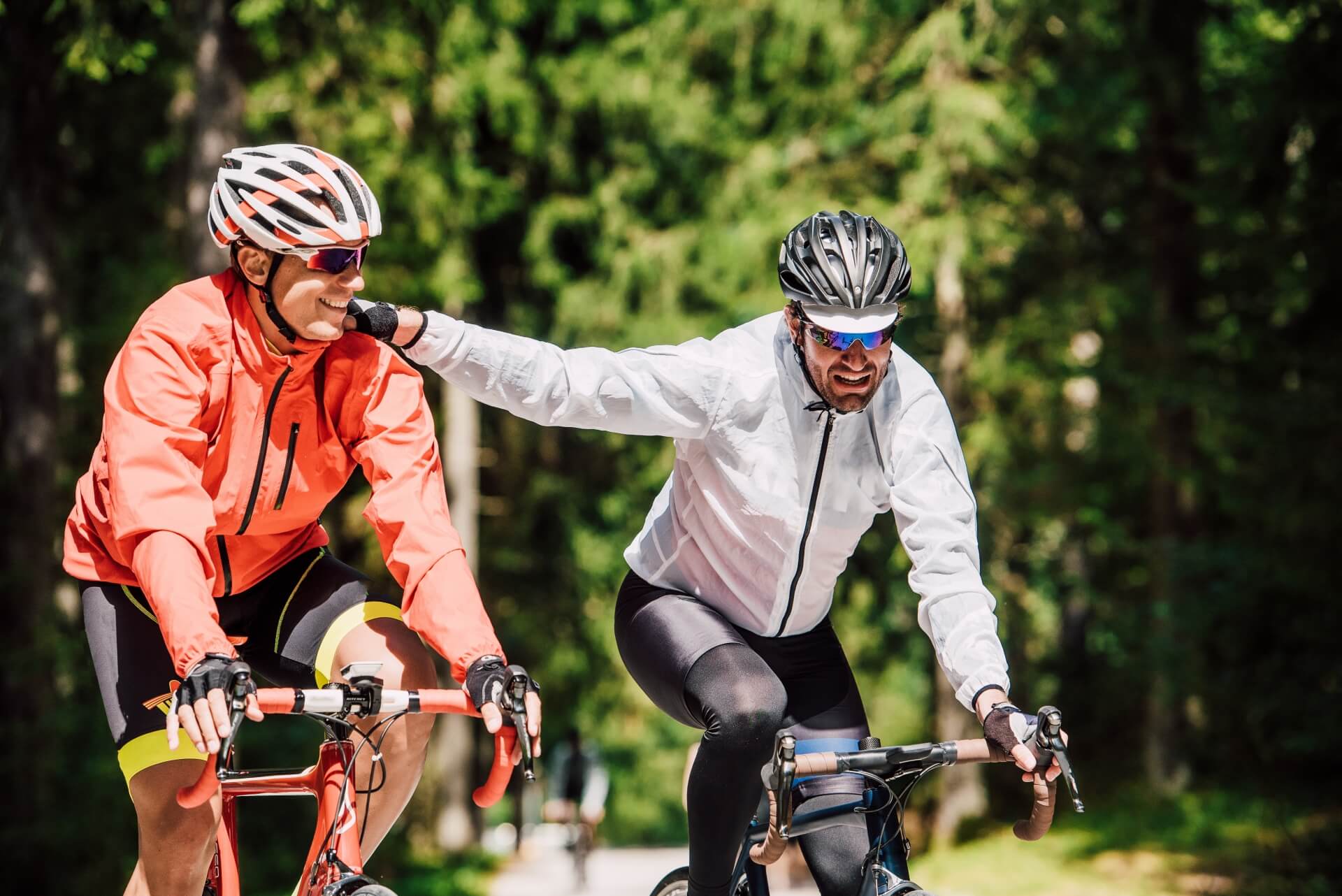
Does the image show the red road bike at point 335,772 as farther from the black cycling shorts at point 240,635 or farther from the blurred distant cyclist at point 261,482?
the black cycling shorts at point 240,635

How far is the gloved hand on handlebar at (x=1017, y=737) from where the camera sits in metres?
3.49

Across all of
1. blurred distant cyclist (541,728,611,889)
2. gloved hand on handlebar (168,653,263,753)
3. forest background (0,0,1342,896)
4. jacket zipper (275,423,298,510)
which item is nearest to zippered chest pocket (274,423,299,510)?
jacket zipper (275,423,298,510)

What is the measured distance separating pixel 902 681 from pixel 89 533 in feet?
89.7

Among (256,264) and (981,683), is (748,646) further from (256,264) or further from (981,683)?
(256,264)

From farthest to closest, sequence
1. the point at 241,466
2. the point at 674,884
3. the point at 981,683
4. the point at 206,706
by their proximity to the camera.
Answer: the point at 674,884 → the point at 241,466 → the point at 981,683 → the point at 206,706

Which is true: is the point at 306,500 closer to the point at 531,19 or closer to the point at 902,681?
the point at 531,19

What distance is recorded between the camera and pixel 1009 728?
352 centimetres

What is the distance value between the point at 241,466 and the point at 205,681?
81 centimetres

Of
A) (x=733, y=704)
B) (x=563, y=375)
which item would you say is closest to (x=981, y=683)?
(x=733, y=704)

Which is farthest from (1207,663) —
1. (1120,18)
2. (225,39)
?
(225,39)

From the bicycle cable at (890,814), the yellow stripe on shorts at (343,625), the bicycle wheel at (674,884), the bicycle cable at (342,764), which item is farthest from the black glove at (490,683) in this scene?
the bicycle wheel at (674,884)

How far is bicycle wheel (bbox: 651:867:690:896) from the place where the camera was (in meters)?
4.63

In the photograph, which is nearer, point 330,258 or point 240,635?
point 330,258

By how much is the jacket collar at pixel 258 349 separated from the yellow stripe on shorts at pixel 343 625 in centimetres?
66
